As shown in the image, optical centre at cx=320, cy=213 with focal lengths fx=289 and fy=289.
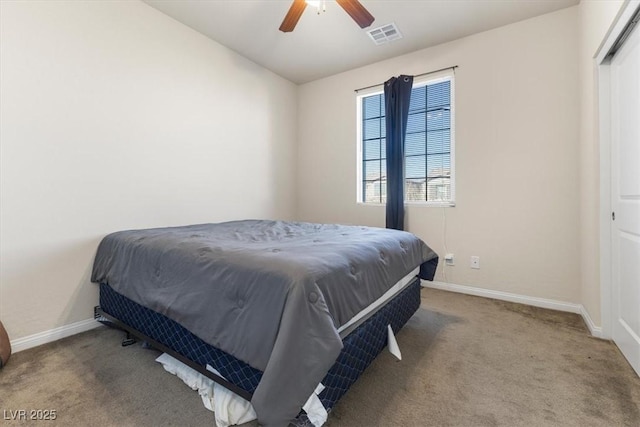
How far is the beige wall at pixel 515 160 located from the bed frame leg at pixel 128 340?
2879 mm

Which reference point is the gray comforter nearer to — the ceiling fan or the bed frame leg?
the bed frame leg

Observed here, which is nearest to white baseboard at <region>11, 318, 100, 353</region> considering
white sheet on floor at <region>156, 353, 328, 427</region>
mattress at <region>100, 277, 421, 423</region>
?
mattress at <region>100, 277, 421, 423</region>

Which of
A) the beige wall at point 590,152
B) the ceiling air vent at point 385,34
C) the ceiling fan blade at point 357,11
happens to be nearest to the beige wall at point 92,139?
the ceiling air vent at point 385,34

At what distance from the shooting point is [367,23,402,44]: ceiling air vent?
294cm

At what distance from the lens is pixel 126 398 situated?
1.45 meters

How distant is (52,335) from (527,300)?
13.2ft

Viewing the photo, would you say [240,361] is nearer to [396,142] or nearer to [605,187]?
[605,187]

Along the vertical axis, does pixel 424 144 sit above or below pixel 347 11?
below

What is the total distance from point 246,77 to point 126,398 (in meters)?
3.38

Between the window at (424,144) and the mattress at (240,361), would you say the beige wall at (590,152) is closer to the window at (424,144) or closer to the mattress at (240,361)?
the window at (424,144)

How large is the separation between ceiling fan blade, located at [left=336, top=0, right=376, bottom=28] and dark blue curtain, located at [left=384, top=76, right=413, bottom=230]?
4.12 ft

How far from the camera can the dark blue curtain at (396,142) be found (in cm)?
339

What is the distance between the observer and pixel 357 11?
213cm

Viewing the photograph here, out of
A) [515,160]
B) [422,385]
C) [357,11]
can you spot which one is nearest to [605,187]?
[515,160]
